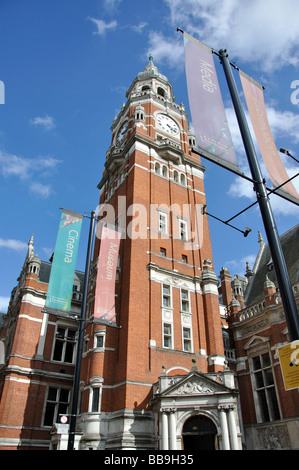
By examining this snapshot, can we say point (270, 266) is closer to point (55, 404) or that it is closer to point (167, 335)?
point (167, 335)

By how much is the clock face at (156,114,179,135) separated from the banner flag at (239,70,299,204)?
28525mm

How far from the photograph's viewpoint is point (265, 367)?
25.5 meters

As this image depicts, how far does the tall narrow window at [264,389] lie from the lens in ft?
79.2

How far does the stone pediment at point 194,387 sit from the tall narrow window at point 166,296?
7.60 meters

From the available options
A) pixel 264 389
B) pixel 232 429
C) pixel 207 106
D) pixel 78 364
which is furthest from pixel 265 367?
pixel 207 106

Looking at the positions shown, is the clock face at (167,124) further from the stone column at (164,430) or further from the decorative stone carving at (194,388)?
the stone column at (164,430)

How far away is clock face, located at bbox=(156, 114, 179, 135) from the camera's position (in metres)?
40.7

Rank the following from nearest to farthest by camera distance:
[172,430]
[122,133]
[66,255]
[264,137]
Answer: [264,137], [172,430], [66,255], [122,133]

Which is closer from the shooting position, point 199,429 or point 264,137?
point 264,137

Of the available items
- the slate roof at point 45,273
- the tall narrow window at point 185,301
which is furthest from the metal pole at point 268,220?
the slate roof at point 45,273

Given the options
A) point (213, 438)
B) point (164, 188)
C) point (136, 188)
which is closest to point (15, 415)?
point (213, 438)

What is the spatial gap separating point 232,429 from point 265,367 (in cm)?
700

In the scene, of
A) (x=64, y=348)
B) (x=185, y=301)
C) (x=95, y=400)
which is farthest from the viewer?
(x=64, y=348)

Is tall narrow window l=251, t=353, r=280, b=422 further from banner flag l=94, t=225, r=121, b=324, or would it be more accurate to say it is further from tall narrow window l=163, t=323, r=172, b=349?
banner flag l=94, t=225, r=121, b=324
